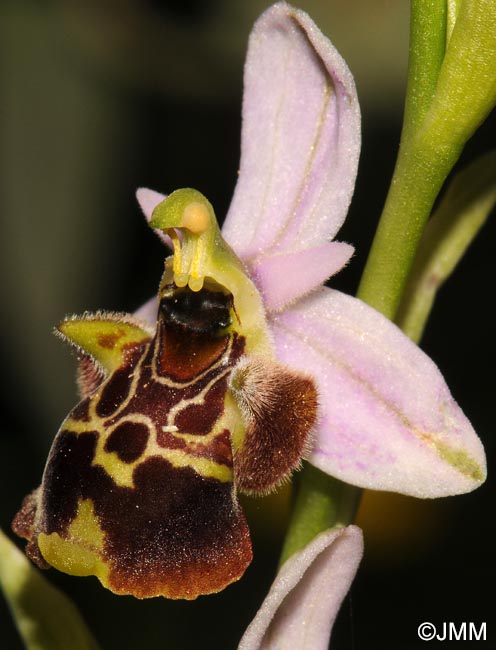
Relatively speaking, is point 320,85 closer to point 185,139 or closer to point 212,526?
point 212,526

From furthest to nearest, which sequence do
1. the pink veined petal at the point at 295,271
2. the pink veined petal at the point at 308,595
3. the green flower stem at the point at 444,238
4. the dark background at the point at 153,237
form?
the dark background at the point at 153,237 < the green flower stem at the point at 444,238 < the pink veined petal at the point at 295,271 < the pink veined petal at the point at 308,595

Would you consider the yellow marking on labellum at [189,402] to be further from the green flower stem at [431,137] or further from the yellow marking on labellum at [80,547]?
the green flower stem at [431,137]

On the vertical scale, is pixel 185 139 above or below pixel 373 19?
below

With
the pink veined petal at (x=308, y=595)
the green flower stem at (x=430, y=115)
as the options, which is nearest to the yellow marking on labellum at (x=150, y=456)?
the pink veined petal at (x=308, y=595)

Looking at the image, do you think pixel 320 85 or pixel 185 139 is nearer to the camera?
pixel 320 85

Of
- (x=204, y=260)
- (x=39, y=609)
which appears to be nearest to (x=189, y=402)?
(x=204, y=260)

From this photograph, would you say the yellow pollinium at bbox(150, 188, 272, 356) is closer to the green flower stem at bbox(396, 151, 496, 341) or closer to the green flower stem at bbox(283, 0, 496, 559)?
the green flower stem at bbox(283, 0, 496, 559)

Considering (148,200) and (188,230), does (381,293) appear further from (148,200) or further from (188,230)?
(148,200)

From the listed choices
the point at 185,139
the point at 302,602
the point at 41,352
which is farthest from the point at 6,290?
Result: the point at 302,602
